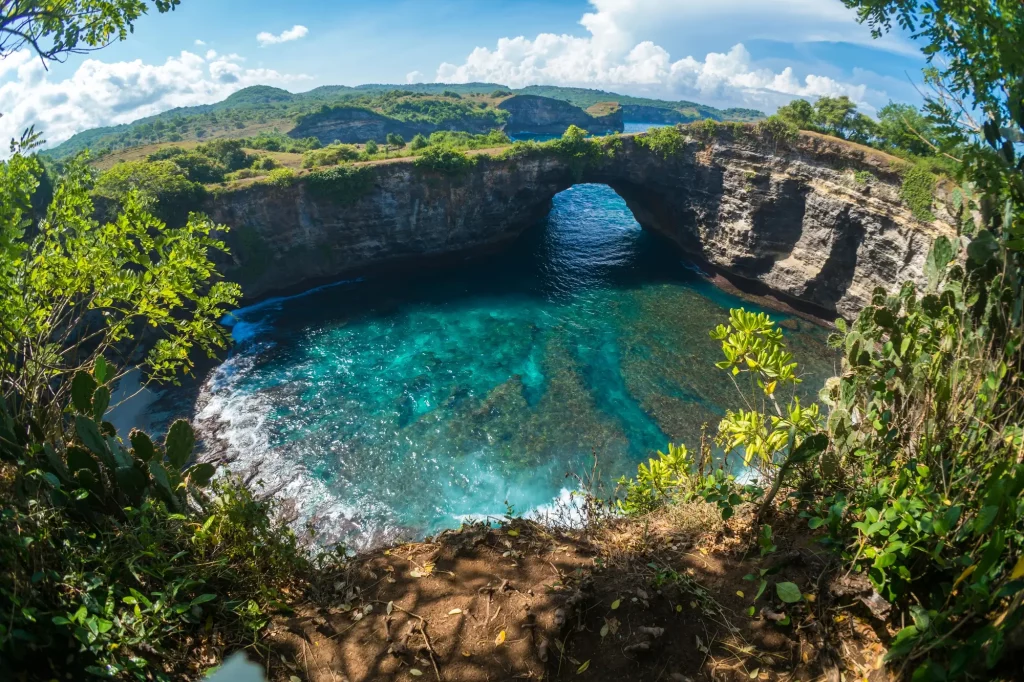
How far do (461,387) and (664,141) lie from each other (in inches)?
955

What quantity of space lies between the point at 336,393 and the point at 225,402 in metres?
4.88

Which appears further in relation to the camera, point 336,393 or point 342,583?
point 336,393

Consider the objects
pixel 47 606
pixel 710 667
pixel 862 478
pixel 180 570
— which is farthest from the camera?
pixel 862 478

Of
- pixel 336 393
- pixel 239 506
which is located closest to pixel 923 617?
pixel 239 506

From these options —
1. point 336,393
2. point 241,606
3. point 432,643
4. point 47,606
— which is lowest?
point 336,393

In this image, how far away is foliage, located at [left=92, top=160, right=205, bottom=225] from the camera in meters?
27.4

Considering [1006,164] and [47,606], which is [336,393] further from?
[1006,164]

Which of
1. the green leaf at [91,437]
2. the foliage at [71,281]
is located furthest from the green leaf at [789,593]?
the foliage at [71,281]

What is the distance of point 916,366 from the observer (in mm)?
4570

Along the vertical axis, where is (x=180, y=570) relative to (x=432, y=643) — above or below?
above

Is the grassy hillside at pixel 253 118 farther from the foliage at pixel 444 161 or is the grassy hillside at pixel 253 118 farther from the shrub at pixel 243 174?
the shrub at pixel 243 174

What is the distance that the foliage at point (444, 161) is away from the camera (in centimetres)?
3338

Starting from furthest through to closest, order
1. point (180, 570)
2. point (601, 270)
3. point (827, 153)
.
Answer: point (601, 270)
point (827, 153)
point (180, 570)

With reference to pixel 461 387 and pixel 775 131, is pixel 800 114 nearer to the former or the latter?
pixel 775 131
